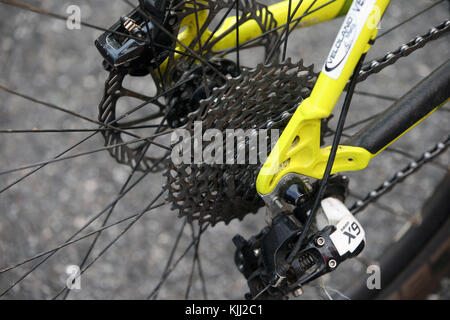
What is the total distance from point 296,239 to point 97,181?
0.76 m

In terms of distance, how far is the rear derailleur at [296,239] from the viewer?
74 cm

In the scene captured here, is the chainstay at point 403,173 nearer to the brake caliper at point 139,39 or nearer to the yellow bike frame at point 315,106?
the yellow bike frame at point 315,106

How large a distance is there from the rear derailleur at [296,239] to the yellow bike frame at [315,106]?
2cm

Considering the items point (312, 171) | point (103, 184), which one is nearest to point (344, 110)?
point (312, 171)

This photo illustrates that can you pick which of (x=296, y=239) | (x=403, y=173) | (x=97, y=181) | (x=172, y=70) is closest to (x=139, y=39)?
(x=172, y=70)

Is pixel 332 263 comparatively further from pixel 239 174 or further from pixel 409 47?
pixel 409 47

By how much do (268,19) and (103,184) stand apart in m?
0.71

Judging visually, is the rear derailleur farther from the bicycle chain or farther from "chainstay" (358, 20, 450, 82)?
"chainstay" (358, 20, 450, 82)

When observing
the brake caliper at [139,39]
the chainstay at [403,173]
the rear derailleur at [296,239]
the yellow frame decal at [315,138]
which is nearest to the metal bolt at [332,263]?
the rear derailleur at [296,239]

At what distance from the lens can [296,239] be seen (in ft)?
2.52

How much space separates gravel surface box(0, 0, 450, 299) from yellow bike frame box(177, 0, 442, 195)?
539 millimetres

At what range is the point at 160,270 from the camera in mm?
1293

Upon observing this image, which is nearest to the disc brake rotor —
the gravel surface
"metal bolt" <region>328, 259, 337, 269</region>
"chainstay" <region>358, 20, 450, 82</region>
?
"chainstay" <region>358, 20, 450, 82</region>

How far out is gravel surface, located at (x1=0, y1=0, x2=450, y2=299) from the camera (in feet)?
4.19
